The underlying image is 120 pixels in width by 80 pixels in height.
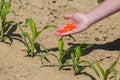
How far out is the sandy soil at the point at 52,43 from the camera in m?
2.87

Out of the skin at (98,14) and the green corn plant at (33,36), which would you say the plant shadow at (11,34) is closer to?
the green corn plant at (33,36)

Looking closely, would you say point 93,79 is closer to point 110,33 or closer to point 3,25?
point 110,33

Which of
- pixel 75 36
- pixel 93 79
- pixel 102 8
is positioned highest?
pixel 102 8

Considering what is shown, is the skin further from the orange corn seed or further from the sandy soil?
the sandy soil

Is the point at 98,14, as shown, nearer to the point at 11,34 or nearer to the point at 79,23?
the point at 79,23

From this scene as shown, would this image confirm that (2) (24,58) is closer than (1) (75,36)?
Yes

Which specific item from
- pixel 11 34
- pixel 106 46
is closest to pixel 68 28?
pixel 106 46

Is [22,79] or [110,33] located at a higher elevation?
[110,33]

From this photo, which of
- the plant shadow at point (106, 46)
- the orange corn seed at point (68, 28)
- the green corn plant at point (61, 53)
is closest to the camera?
the green corn plant at point (61, 53)

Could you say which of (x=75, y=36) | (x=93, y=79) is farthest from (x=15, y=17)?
(x=93, y=79)

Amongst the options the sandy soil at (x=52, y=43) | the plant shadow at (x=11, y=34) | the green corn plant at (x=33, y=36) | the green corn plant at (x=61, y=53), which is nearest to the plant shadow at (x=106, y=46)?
the sandy soil at (x=52, y=43)

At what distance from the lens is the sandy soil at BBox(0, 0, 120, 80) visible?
9.41 feet

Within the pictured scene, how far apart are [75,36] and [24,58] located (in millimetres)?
602

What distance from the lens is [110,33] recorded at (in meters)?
3.44
